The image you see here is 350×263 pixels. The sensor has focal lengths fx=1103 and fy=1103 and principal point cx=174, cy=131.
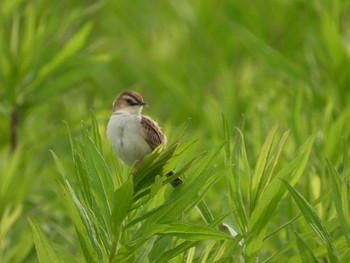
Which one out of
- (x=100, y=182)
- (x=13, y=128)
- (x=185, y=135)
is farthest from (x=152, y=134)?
(x=13, y=128)

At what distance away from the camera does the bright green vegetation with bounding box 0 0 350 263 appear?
1.77m

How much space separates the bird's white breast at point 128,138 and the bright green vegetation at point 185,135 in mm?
86

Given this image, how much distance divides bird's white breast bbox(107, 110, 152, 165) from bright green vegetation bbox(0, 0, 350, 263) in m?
0.09

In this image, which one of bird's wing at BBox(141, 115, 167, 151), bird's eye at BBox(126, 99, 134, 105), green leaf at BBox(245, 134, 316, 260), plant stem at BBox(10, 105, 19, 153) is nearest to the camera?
green leaf at BBox(245, 134, 316, 260)

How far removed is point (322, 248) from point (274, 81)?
234 centimetres

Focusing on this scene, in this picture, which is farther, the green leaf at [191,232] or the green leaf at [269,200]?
the green leaf at [269,200]

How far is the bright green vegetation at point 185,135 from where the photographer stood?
5.81ft

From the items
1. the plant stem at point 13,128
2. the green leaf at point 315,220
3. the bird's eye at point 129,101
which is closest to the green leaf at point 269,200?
the green leaf at point 315,220

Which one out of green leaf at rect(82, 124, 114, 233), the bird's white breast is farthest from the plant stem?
green leaf at rect(82, 124, 114, 233)

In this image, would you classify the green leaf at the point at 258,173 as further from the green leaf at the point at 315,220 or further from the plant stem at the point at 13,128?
the plant stem at the point at 13,128

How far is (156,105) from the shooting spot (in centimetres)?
447

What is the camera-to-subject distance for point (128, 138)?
2098mm

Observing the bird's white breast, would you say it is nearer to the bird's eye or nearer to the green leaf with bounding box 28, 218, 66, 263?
the bird's eye

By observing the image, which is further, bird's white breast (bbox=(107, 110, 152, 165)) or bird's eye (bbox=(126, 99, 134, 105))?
bird's eye (bbox=(126, 99, 134, 105))
